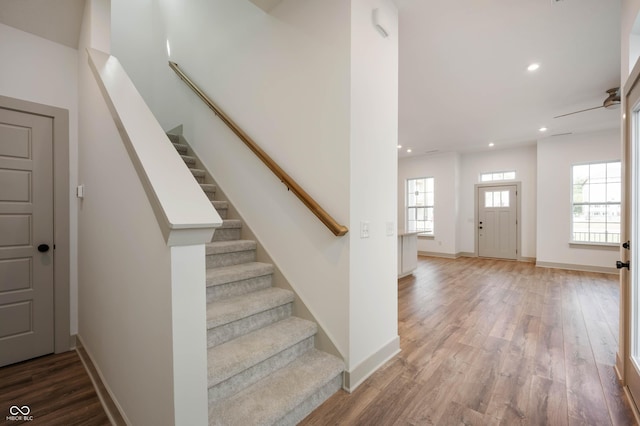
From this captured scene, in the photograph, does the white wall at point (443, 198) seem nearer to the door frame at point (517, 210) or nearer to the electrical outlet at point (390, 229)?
the door frame at point (517, 210)

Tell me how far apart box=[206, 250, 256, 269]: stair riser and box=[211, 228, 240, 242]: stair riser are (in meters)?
0.31

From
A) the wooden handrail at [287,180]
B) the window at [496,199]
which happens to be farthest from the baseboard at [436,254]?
the wooden handrail at [287,180]

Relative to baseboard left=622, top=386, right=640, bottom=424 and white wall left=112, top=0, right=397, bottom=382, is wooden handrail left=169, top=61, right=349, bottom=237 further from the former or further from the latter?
baseboard left=622, top=386, right=640, bottom=424

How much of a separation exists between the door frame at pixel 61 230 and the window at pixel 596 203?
876 cm

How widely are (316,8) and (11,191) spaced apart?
2.92 meters

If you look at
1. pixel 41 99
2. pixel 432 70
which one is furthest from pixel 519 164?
pixel 41 99

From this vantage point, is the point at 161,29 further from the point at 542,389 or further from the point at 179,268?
the point at 542,389

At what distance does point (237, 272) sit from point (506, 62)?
3.79 meters

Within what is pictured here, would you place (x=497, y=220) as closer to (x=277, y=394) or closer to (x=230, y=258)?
(x=230, y=258)

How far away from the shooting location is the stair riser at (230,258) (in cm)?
235

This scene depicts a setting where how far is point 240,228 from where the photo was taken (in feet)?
9.29

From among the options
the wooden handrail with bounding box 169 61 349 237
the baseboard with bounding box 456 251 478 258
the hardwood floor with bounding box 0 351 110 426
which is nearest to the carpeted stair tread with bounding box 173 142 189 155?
the wooden handrail with bounding box 169 61 349 237

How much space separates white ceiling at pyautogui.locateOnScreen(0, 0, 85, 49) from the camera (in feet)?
6.96

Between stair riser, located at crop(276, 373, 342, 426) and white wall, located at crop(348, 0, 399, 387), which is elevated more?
white wall, located at crop(348, 0, 399, 387)
